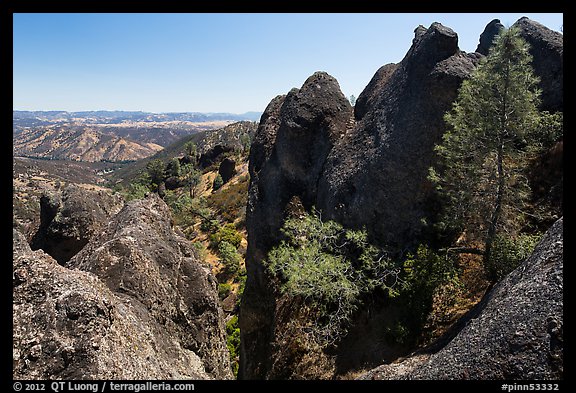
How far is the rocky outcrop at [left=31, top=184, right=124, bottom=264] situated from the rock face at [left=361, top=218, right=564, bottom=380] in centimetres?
2551

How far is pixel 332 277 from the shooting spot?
701 inches

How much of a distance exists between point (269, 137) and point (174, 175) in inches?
3808

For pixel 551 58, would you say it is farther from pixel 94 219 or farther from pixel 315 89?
pixel 94 219

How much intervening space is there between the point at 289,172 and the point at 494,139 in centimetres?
1555

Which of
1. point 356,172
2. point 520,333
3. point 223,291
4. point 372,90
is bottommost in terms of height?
point 223,291

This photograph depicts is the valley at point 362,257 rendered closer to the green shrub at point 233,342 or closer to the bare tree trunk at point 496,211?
the bare tree trunk at point 496,211

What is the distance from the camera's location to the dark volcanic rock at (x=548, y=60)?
69.0 feet

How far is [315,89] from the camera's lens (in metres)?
27.4

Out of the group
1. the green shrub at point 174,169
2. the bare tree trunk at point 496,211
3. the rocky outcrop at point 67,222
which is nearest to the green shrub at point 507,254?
the bare tree trunk at point 496,211

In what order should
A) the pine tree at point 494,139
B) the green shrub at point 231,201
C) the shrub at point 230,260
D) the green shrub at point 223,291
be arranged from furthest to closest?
the green shrub at point 231,201 → the shrub at point 230,260 → the green shrub at point 223,291 → the pine tree at point 494,139

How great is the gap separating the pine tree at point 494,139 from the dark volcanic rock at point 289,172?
11.6 m

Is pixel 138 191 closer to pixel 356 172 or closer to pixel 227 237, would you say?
pixel 227 237

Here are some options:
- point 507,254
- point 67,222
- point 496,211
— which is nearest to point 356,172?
point 496,211

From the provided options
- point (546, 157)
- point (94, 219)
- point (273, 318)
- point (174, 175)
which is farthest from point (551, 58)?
point (174, 175)
